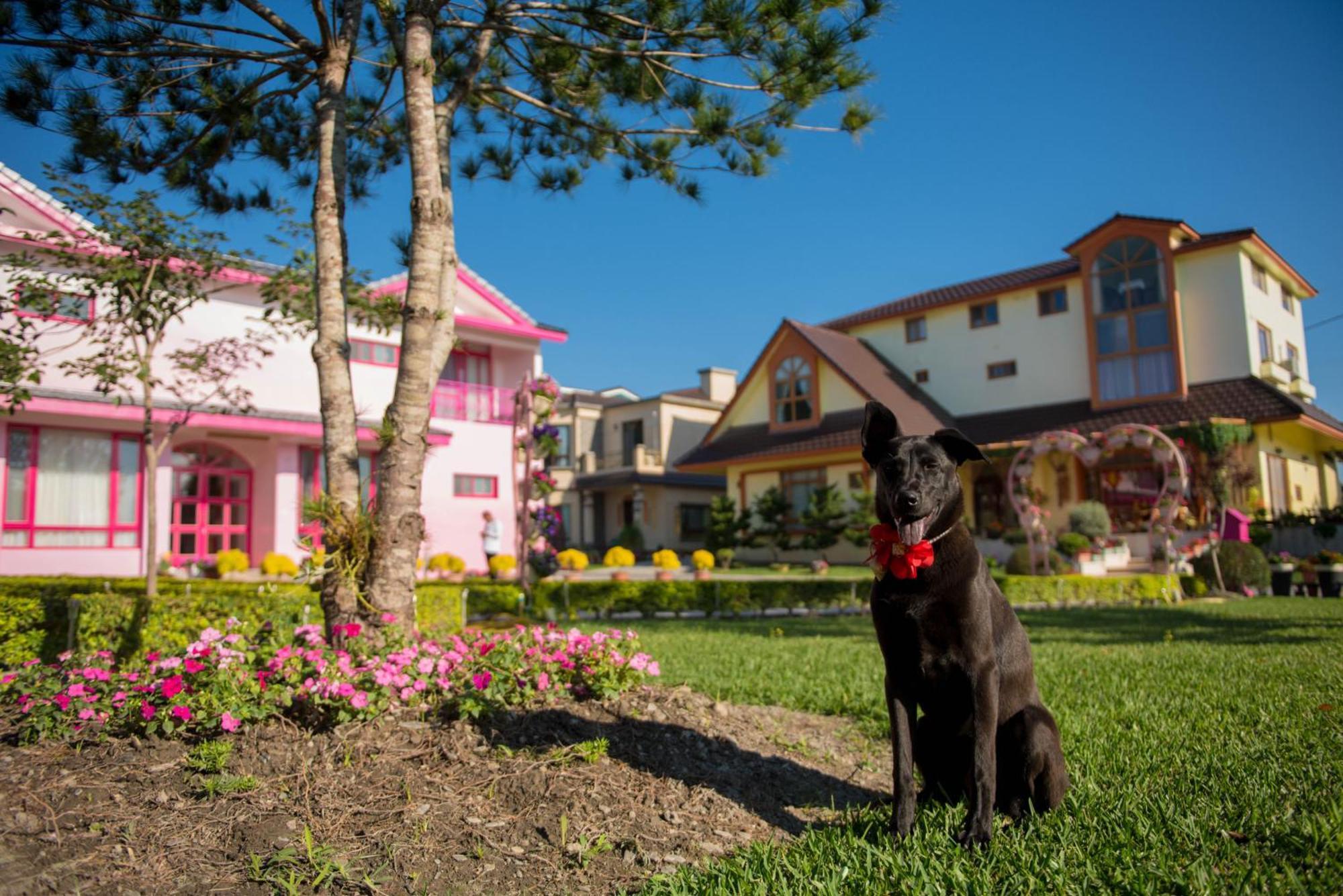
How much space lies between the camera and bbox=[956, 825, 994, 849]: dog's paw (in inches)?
111

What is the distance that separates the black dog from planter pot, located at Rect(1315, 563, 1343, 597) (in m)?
15.9

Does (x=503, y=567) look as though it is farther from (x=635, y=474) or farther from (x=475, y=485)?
(x=635, y=474)

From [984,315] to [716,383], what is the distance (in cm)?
1708

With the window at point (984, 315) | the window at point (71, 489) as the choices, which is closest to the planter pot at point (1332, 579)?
the window at point (984, 315)

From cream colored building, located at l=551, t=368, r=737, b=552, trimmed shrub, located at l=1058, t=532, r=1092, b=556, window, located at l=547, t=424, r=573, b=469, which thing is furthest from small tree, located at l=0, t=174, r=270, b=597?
window, located at l=547, t=424, r=573, b=469

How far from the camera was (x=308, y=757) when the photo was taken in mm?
3594

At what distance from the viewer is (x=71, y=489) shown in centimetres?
1689

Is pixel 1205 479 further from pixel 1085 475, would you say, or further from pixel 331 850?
pixel 331 850

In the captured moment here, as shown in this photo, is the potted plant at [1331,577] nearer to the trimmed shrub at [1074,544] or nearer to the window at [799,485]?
the trimmed shrub at [1074,544]

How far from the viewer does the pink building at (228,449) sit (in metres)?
16.1

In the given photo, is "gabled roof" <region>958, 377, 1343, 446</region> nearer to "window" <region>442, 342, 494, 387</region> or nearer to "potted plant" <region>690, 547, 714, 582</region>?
"potted plant" <region>690, 547, 714, 582</region>

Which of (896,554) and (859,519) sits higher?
(859,519)

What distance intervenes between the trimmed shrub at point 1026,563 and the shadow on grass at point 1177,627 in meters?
4.23

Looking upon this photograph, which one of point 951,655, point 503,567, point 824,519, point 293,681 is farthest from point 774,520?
point 951,655
